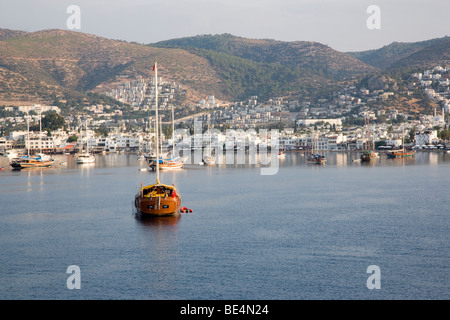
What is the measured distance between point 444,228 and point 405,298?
12395 millimetres

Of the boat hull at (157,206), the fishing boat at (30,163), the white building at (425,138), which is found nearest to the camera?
the boat hull at (157,206)

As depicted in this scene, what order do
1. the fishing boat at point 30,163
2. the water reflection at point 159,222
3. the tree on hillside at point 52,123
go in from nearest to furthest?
the water reflection at point 159,222
the fishing boat at point 30,163
the tree on hillside at point 52,123

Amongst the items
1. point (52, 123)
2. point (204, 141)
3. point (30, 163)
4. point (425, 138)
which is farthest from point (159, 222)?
point (52, 123)

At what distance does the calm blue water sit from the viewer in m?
22.5

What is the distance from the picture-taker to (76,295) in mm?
22000

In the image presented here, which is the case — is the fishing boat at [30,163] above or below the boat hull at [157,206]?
above

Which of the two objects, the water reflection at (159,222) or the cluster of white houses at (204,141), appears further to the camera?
the cluster of white houses at (204,141)

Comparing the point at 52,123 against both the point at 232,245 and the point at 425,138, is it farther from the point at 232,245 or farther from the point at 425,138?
the point at 232,245

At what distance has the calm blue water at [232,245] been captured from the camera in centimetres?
2245

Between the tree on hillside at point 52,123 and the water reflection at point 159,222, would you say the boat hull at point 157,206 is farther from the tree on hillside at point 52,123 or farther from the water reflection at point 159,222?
the tree on hillside at point 52,123

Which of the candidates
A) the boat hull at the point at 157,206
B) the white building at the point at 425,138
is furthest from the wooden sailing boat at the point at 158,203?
the white building at the point at 425,138

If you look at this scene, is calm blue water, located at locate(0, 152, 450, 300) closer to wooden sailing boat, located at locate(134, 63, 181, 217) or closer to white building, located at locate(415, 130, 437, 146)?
wooden sailing boat, located at locate(134, 63, 181, 217)

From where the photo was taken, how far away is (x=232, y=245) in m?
28.8
